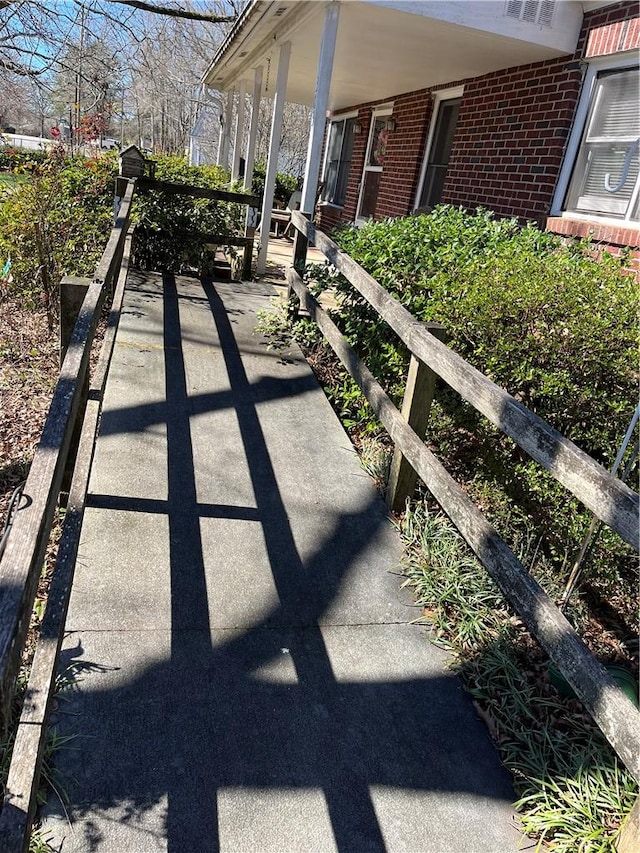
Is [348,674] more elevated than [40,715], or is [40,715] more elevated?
[40,715]

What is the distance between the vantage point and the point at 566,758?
2221 mm

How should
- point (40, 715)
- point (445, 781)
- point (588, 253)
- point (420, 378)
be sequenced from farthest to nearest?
point (588, 253) → point (420, 378) → point (445, 781) → point (40, 715)

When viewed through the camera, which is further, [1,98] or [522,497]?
[1,98]

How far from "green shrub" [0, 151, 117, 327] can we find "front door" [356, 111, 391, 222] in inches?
215

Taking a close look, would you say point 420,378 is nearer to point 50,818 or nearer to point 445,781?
point 445,781

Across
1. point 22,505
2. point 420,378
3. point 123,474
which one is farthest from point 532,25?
point 22,505

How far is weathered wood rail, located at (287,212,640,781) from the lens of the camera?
1.68m

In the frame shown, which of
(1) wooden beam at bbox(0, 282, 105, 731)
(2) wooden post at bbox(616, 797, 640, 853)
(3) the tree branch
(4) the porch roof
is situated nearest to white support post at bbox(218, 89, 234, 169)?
(3) the tree branch

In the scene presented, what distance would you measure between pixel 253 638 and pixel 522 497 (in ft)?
5.51

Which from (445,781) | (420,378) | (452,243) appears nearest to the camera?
(445,781)

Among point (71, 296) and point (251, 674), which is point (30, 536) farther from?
point (71, 296)

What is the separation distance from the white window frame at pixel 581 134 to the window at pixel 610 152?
0.02 m

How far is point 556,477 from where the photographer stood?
203cm

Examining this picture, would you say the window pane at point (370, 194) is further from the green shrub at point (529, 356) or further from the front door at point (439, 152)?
the green shrub at point (529, 356)
